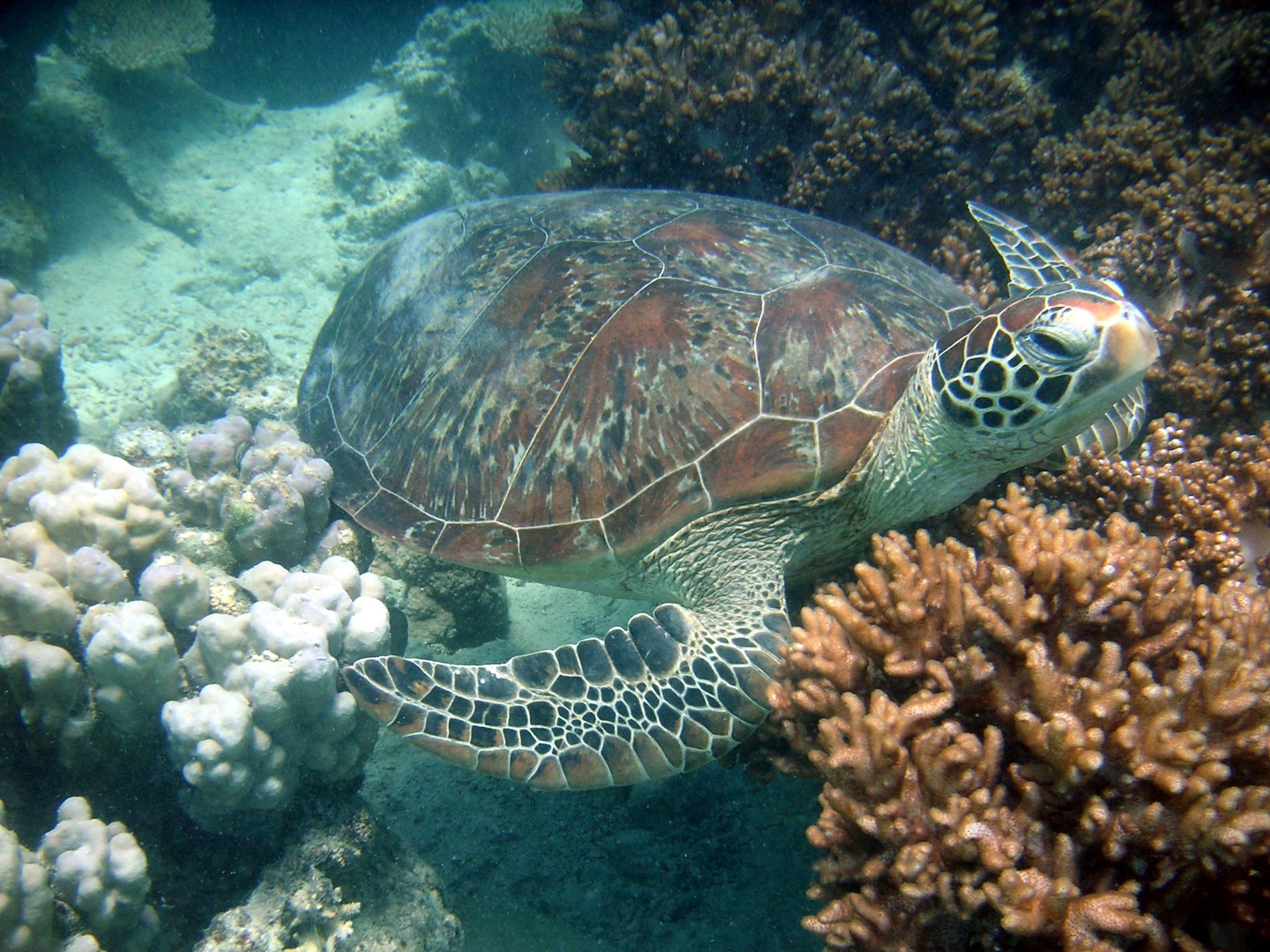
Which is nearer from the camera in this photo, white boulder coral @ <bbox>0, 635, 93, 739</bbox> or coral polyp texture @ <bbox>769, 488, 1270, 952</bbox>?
coral polyp texture @ <bbox>769, 488, 1270, 952</bbox>

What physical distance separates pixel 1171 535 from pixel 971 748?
1502 millimetres

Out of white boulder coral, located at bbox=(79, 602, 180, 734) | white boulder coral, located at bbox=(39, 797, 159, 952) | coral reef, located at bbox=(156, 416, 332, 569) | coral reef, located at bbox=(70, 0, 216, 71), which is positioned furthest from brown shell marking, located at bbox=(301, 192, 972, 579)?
coral reef, located at bbox=(70, 0, 216, 71)

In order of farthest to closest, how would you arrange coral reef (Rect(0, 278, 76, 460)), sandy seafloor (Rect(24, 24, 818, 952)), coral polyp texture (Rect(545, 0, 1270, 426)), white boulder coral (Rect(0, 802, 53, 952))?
coral polyp texture (Rect(545, 0, 1270, 426)) → coral reef (Rect(0, 278, 76, 460)) → sandy seafloor (Rect(24, 24, 818, 952)) → white boulder coral (Rect(0, 802, 53, 952))

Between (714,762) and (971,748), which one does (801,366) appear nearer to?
(971,748)

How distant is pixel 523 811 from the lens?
266 cm

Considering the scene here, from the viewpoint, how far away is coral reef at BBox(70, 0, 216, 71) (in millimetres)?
8320

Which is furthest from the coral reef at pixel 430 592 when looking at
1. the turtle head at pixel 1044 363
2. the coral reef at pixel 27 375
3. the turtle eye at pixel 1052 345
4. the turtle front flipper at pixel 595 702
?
the turtle eye at pixel 1052 345

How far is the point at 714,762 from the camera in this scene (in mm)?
2799

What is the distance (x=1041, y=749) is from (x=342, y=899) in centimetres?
224

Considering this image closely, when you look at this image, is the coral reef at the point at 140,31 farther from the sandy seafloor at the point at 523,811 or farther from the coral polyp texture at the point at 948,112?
the coral polyp texture at the point at 948,112

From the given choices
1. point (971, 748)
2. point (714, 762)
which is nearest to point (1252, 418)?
point (971, 748)

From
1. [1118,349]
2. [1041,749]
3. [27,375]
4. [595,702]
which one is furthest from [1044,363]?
[27,375]

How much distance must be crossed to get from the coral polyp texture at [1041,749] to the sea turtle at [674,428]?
453 mm

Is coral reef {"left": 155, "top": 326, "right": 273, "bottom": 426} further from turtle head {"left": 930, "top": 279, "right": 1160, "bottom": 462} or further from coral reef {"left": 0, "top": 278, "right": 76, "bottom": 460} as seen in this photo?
turtle head {"left": 930, "top": 279, "right": 1160, "bottom": 462}
